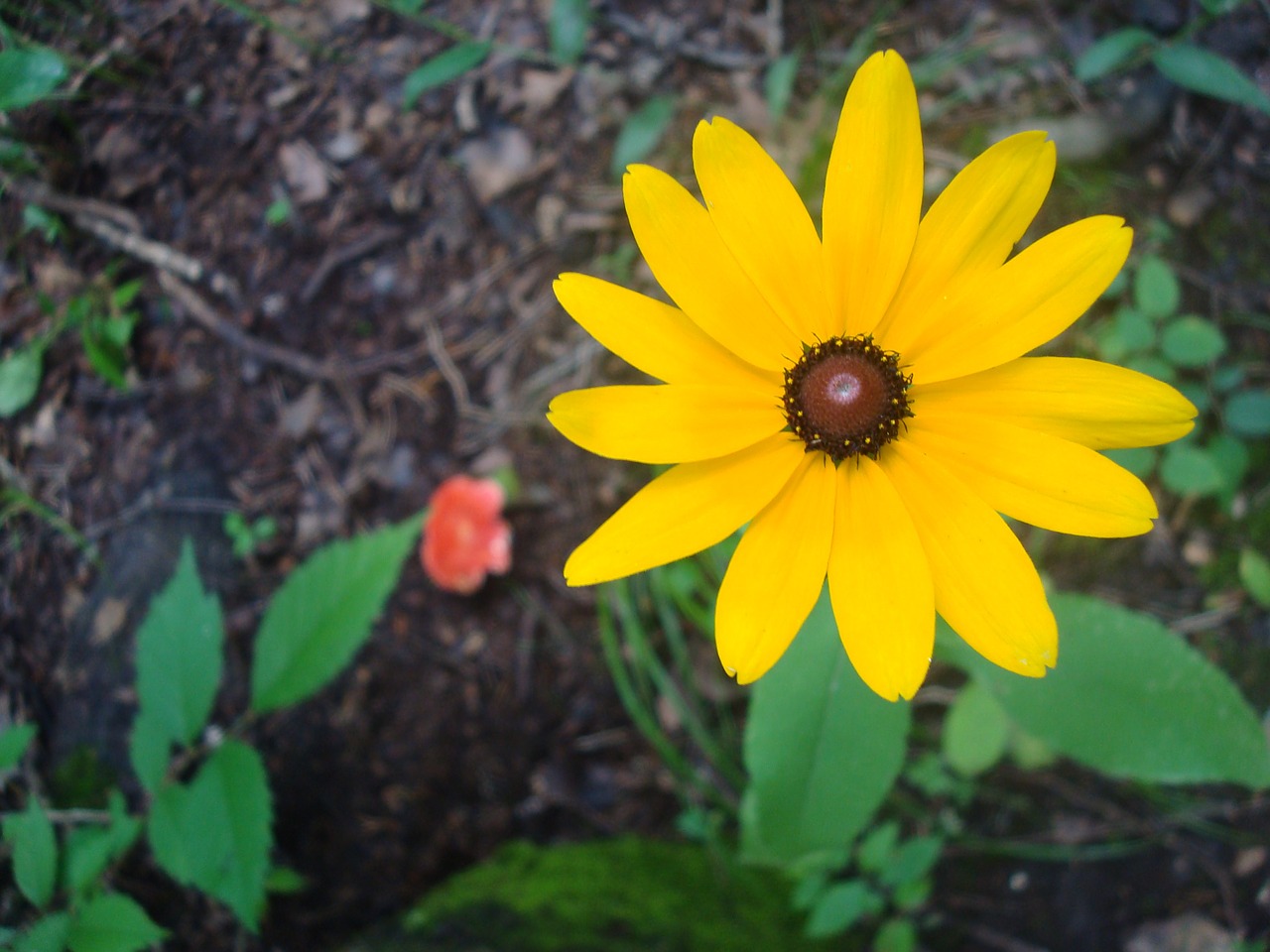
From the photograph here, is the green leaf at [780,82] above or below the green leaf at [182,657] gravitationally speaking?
above

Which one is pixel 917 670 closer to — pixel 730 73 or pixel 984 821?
pixel 984 821

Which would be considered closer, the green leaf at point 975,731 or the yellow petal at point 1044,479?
the yellow petal at point 1044,479

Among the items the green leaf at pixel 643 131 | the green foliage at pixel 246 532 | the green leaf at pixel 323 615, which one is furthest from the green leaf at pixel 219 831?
the green leaf at pixel 643 131

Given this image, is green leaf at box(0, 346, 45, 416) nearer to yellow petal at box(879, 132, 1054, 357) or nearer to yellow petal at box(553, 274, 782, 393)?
yellow petal at box(553, 274, 782, 393)

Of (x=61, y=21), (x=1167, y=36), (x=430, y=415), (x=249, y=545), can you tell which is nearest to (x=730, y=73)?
(x=1167, y=36)

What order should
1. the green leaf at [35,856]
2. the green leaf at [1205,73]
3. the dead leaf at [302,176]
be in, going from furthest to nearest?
the dead leaf at [302,176], the green leaf at [1205,73], the green leaf at [35,856]

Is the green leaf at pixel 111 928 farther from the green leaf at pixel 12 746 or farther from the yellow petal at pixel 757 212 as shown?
the yellow petal at pixel 757 212

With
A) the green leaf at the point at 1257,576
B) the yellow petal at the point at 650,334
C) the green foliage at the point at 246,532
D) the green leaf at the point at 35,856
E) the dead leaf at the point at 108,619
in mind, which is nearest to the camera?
the yellow petal at the point at 650,334

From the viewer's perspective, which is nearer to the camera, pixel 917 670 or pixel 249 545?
pixel 917 670
